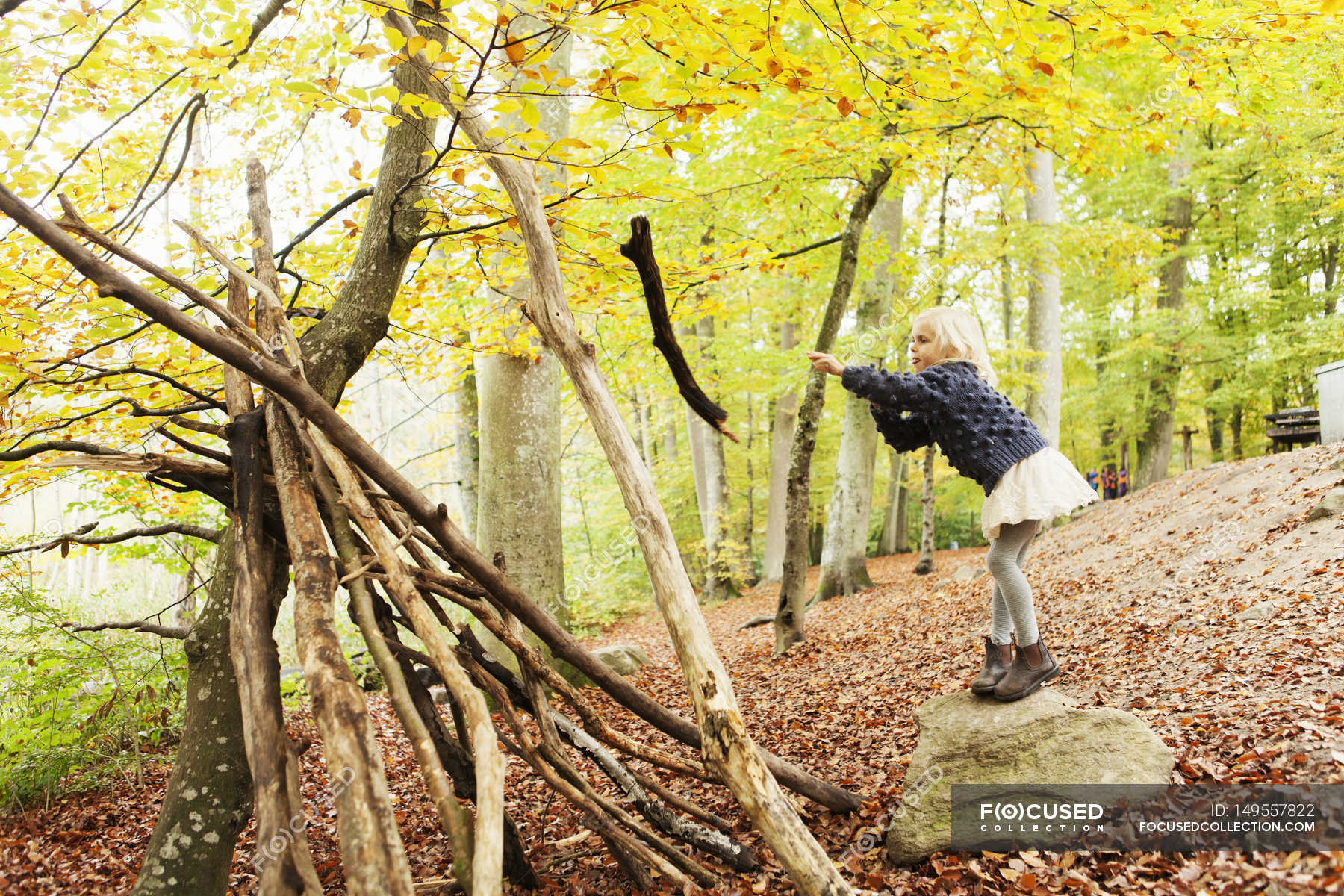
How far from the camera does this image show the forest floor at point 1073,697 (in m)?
2.59

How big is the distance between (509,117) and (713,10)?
266cm

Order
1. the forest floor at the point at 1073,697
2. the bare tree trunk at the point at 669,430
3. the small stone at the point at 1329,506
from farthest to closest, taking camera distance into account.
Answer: the bare tree trunk at the point at 669,430
the small stone at the point at 1329,506
the forest floor at the point at 1073,697

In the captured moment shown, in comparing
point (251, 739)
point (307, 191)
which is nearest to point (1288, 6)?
point (251, 739)

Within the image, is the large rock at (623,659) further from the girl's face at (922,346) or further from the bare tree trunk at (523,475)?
the girl's face at (922,346)

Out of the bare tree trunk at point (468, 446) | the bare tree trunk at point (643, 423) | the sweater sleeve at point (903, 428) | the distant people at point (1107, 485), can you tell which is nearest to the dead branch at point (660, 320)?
the sweater sleeve at point (903, 428)

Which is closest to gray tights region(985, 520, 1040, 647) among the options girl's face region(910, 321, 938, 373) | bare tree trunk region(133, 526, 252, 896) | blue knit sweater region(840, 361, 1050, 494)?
blue knit sweater region(840, 361, 1050, 494)

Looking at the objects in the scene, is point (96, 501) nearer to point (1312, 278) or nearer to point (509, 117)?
point (509, 117)

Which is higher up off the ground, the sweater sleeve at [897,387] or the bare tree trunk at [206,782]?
the sweater sleeve at [897,387]

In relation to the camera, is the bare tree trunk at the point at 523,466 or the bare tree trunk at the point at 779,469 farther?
the bare tree trunk at the point at 779,469

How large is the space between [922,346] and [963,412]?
0.42m

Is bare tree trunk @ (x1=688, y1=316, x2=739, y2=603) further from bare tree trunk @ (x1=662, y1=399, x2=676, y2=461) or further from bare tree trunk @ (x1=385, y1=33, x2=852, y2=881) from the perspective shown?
bare tree trunk @ (x1=385, y1=33, x2=852, y2=881)

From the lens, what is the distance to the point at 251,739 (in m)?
2.46

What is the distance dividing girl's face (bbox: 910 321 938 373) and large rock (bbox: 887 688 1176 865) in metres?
1.63

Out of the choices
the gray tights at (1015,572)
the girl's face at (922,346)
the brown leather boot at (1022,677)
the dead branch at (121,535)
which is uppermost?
the girl's face at (922,346)
